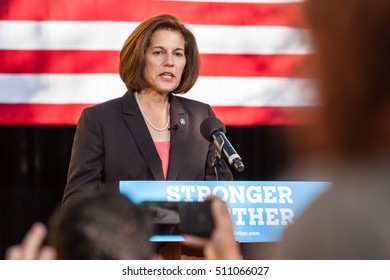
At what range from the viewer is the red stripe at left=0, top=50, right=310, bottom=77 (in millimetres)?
3695

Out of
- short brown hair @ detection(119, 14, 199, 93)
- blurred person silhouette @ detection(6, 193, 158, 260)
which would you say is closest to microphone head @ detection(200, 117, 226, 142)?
short brown hair @ detection(119, 14, 199, 93)

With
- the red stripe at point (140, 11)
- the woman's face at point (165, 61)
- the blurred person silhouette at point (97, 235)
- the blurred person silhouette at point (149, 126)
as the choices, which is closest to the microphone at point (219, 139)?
the blurred person silhouette at point (149, 126)

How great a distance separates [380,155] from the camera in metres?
0.81

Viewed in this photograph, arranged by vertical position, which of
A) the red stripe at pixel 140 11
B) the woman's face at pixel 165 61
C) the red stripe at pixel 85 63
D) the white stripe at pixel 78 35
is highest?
the red stripe at pixel 140 11

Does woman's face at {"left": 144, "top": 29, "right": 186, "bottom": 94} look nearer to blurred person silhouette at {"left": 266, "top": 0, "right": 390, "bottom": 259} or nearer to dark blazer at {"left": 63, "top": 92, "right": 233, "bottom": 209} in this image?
dark blazer at {"left": 63, "top": 92, "right": 233, "bottom": 209}

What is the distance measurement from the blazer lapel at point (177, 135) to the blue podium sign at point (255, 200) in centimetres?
44

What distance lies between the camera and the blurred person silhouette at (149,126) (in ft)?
7.92

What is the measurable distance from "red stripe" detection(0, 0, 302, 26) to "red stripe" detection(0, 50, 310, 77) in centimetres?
17

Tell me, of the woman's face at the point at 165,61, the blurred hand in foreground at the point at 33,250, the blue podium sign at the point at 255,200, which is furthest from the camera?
the woman's face at the point at 165,61

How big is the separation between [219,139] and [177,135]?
0.34 meters

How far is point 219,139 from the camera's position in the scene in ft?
7.12

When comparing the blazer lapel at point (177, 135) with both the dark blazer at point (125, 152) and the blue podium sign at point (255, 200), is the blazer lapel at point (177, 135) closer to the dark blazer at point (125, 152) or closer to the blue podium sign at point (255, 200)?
the dark blazer at point (125, 152)
